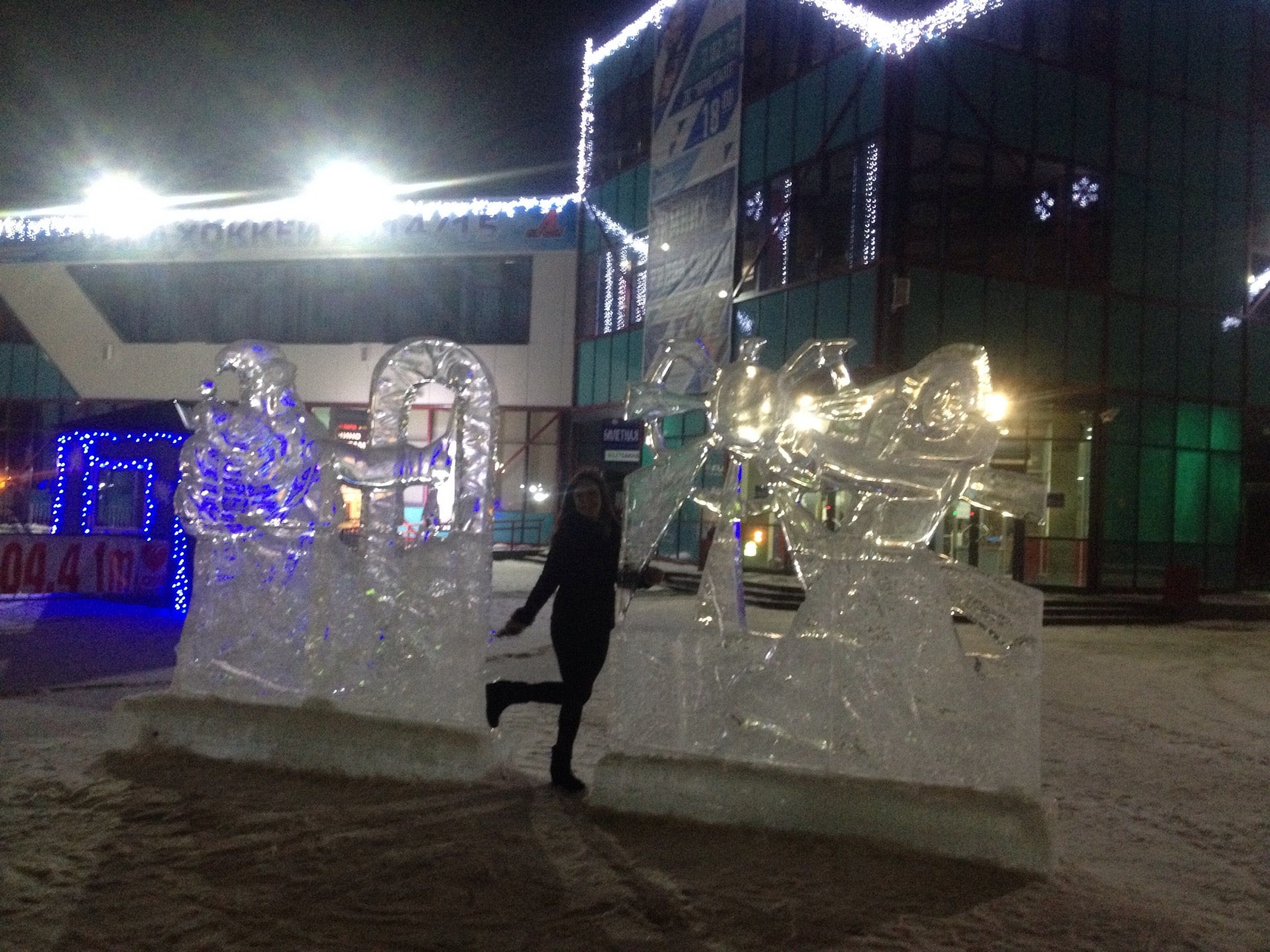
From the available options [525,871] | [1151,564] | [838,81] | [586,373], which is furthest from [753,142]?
[525,871]

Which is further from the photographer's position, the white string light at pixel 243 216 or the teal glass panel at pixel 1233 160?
the white string light at pixel 243 216

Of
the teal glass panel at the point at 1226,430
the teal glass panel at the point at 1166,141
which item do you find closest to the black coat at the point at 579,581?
the teal glass panel at the point at 1166,141

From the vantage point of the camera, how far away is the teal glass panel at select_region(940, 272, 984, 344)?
19.0 metres

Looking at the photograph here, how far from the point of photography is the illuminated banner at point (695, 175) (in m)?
21.6

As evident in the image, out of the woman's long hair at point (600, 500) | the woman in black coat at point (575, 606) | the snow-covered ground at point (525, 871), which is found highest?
the woman's long hair at point (600, 500)

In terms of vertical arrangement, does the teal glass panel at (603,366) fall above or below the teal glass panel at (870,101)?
below

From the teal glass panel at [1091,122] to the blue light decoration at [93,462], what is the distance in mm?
15860

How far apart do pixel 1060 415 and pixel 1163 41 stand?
7245mm

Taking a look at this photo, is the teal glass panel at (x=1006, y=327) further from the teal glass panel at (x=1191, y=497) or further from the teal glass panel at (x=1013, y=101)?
the teal glass panel at (x=1191, y=497)

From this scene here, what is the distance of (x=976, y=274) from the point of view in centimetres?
1925

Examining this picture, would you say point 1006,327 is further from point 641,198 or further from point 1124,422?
point 641,198

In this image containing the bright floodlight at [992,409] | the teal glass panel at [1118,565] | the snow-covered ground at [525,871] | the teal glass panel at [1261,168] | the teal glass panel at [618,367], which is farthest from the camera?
the teal glass panel at [618,367]

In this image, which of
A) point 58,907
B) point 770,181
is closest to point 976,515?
point 770,181

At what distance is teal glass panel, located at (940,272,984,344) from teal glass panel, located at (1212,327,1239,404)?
5.81 m
